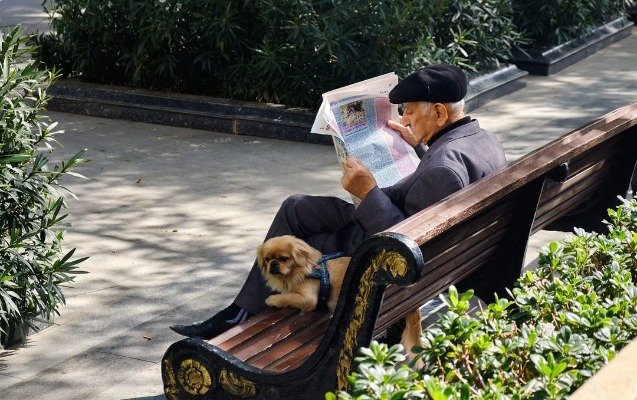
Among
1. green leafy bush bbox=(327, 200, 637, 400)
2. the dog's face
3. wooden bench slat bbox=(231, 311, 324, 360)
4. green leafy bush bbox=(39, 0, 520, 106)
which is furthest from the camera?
green leafy bush bbox=(39, 0, 520, 106)

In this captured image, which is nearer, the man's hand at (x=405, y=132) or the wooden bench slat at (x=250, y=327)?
the wooden bench slat at (x=250, y=327)

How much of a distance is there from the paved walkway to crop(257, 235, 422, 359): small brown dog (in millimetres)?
711

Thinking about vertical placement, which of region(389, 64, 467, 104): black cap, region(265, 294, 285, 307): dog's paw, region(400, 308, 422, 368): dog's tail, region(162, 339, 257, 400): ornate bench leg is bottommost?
region(162, 339, 257, 400): ornate bench leg

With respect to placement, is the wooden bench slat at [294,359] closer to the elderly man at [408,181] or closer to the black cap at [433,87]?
the elderly man at [408,181]

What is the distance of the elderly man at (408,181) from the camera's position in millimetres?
4641

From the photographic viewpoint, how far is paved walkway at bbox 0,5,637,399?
17.7 feet

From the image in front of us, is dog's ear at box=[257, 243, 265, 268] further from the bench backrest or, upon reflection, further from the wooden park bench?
the bench backrest

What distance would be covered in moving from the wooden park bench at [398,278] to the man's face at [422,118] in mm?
488

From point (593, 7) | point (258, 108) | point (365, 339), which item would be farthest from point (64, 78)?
point (365, 339)

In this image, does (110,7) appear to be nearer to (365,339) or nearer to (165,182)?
(165,182)

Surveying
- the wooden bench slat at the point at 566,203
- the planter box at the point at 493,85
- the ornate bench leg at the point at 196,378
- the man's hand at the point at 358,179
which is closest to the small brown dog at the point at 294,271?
the man's hand at the point at 358,179

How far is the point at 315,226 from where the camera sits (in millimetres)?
5117

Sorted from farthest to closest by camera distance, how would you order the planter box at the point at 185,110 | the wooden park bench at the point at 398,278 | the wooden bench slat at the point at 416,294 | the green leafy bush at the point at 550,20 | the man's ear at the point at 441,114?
the green leafy bush at the point at 550,20 < the planter box at the point at 185,110 < the man's ear at the point at 441,114 < the wooden bench slat at the point at 416,294 < the wooden park bench at the point at 398,278

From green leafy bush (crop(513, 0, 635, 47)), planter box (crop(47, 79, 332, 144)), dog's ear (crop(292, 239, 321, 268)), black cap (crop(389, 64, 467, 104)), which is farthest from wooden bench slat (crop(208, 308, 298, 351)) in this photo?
Result: green leafy bush (crop(513, 0, 635, 47))
